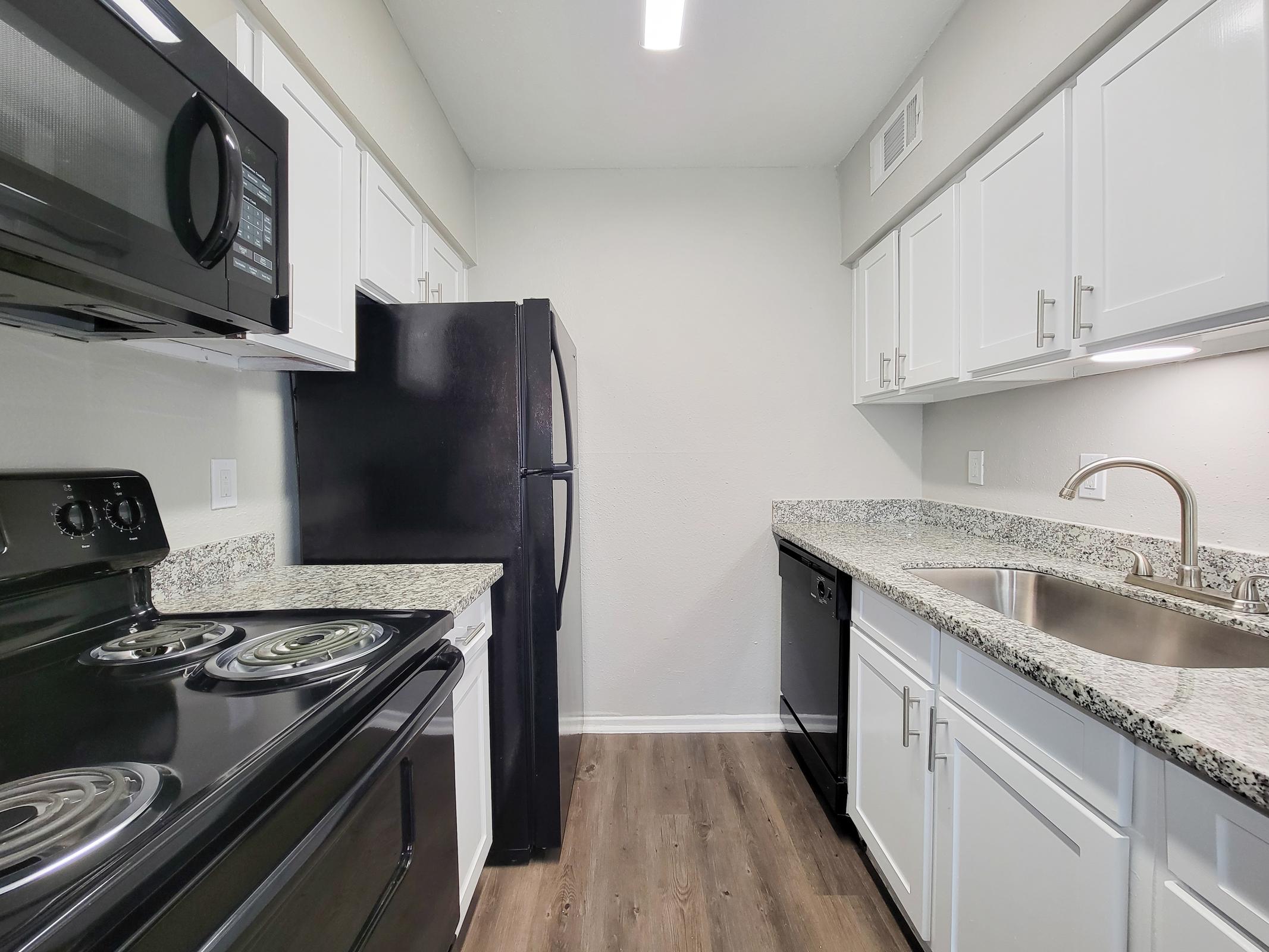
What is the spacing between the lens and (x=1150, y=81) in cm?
108

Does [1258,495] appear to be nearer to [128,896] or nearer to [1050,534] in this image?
[1050,534]

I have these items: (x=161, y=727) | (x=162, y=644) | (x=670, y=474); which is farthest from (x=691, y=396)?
(x=161, y=727)

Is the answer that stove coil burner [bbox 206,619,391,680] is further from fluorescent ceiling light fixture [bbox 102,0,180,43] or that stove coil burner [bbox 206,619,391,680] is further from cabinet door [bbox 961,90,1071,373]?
cabinet door [bbox 961,90,1071,373]

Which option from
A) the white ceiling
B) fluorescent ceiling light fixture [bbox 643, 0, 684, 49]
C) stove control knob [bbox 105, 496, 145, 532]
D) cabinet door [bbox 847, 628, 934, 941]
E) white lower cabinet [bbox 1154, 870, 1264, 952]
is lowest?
cabinet door [bbox 847, 628, 934, 941]

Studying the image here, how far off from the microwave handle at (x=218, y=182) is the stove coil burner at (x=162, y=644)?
1.88 ft

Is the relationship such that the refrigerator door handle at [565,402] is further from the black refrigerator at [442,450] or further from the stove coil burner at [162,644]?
the stove coil burner at [162,644]

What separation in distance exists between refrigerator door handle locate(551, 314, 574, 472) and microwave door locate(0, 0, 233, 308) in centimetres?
94

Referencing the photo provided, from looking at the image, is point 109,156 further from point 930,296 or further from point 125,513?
point 930,296

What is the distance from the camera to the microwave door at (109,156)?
57 centimetres

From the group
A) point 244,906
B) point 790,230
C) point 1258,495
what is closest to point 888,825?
point 1258,495

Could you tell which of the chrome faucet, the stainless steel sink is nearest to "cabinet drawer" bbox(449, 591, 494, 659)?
the stainless steel sink

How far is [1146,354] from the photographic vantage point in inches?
49.9

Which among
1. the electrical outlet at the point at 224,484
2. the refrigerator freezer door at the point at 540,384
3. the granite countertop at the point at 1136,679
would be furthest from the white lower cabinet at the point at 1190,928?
the electrical outlet at the point at 224,484

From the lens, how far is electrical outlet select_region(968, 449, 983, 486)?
2174mm
